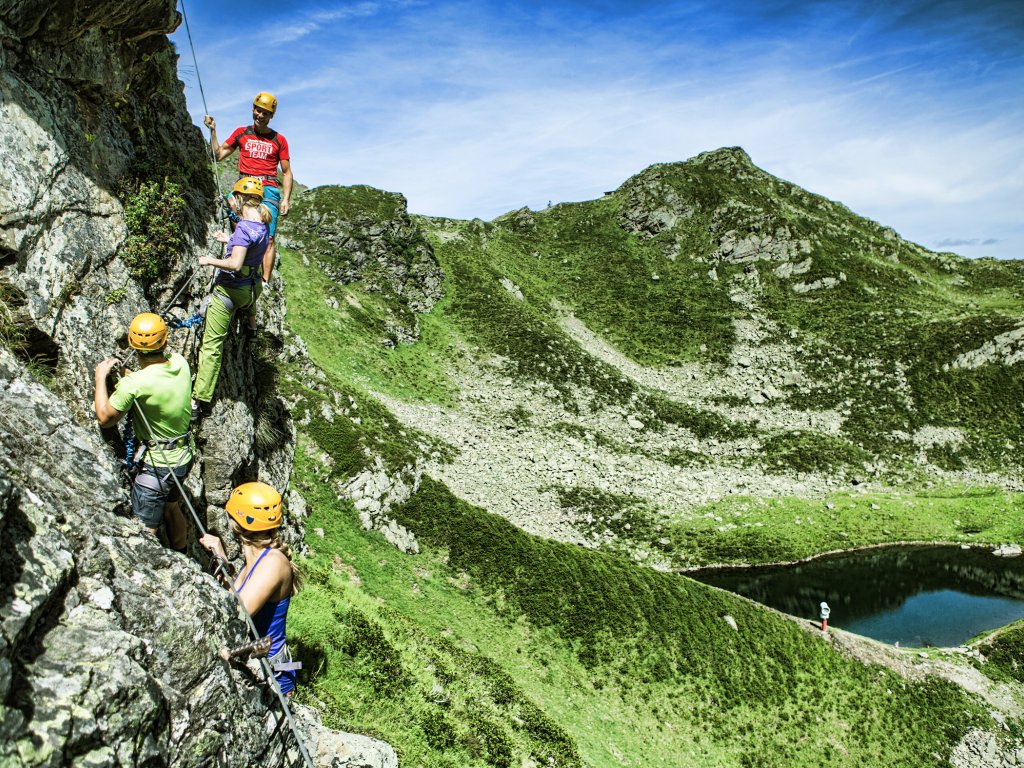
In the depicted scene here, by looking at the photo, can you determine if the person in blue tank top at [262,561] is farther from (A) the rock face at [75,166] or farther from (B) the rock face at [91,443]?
(A) the rock face at [75,166]

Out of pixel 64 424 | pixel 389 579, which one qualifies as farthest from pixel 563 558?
pixel 64 424

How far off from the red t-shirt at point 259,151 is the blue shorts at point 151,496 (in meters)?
7.98

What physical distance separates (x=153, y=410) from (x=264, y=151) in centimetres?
789

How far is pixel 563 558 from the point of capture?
29.2 metres

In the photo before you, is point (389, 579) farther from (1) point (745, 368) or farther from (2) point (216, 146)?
(1) point (745, 368)

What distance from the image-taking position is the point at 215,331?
11.4 m

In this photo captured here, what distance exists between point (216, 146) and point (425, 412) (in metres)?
43.4


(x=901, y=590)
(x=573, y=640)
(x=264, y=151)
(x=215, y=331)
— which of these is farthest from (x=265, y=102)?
(x=901, y=590)

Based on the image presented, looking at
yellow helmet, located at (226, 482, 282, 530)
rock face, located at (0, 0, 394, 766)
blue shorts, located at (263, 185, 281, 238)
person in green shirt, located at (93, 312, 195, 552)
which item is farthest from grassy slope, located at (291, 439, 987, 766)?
blue shorts, located at (263, 185, 281, 238)

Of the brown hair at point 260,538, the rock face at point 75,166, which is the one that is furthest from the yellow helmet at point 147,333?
the brown hair at point 260,538

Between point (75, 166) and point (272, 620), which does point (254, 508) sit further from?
point (75, 166)

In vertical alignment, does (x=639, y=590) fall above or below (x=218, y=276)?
below

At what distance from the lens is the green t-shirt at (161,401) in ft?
25.6

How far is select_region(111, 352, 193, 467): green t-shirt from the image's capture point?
7801 millimetres
